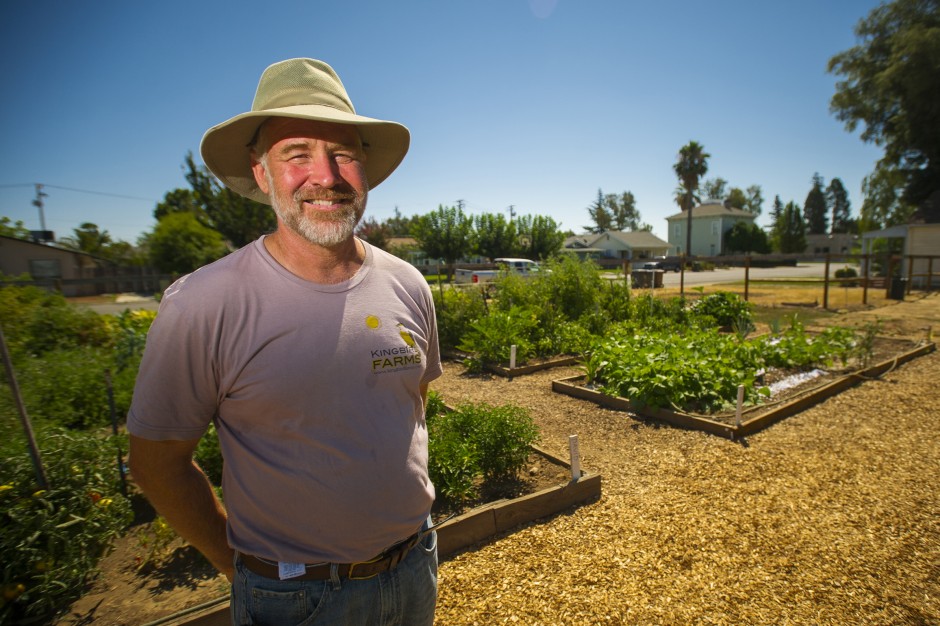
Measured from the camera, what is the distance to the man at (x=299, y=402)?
1.23 metres

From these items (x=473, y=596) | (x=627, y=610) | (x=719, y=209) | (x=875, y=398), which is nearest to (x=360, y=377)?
(x=473, y=596)

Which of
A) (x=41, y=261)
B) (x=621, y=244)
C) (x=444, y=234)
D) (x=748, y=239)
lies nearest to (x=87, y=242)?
(x=41, y=261)

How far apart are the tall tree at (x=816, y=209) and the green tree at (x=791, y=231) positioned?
3058 cm

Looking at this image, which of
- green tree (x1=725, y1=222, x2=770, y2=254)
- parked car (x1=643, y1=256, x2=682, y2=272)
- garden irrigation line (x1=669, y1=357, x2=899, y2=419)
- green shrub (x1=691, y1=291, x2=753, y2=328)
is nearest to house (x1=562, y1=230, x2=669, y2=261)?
green tree (x1=725, y1=222, x2=770, y2=254)

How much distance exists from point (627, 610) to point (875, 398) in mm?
5620

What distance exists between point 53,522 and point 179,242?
29367 millimetres

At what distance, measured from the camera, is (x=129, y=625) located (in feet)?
8.25

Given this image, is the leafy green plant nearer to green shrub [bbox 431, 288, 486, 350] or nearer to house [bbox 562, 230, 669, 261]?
green shrub [bbox 431, 288, 486, 350]

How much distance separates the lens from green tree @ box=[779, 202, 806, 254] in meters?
59.0

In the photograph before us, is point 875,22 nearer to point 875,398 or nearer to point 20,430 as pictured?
point 875,398

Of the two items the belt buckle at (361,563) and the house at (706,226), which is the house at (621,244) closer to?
the house at (706,226)

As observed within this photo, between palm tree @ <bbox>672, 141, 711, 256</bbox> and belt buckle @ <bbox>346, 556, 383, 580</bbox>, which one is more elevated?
palm tree @ <bbox>672, 141, 711, 256</bbox>

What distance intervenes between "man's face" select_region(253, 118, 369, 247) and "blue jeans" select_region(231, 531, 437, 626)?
96 centimetres

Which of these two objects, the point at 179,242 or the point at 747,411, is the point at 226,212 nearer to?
the point at 179,242
